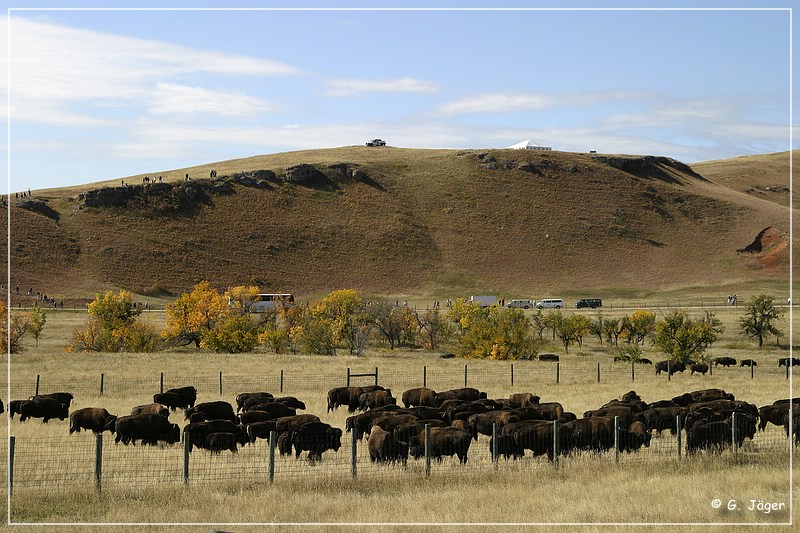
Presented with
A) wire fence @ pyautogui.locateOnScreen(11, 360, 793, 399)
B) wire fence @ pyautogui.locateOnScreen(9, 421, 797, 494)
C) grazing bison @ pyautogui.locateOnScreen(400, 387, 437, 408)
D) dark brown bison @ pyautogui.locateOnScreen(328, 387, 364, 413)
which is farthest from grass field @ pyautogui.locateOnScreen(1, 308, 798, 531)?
wire fence @ pyautogui.locateOnScreen(11, 360, 793, 399)

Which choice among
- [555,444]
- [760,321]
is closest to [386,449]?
[555,444]

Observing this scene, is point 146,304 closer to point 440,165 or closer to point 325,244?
point 325,244

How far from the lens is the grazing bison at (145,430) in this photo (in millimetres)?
23234

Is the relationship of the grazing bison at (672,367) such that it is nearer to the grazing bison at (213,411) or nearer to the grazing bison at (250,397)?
the grazing bison at (250,397)

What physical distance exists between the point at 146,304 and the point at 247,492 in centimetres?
8967

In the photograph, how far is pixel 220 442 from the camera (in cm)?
2183

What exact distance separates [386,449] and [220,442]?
14.9 feet

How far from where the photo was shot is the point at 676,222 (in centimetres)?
15050

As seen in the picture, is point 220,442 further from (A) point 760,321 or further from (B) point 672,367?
(A) point 760,321

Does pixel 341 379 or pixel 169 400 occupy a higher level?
pixel 169 400

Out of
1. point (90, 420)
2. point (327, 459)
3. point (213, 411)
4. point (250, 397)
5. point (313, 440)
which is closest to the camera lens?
point (313, 440)

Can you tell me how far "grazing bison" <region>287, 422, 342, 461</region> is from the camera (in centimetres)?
2144

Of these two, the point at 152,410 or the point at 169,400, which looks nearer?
the point at 152,410

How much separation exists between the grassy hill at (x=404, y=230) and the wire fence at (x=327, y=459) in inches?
3696
